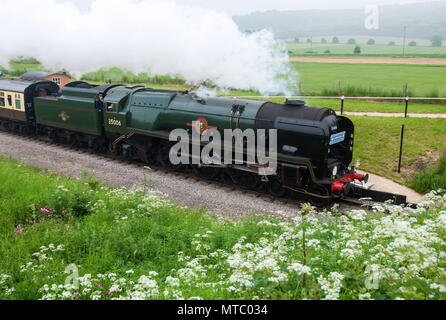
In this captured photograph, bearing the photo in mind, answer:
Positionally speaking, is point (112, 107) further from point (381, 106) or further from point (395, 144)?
point (381, 106)

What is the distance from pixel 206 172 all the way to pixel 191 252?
7.58 m

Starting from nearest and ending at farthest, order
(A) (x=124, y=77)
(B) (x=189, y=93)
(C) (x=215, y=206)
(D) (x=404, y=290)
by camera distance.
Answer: (D) (x=404, y=290) → (C) (x=215, y=206) → (B) (x=189, y=93) → (A) (x=124, y=77)

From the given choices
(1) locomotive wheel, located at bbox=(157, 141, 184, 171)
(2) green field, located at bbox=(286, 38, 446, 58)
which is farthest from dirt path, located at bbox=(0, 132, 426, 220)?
(2) green field, located at bbox=(286, 38, 446, 58)

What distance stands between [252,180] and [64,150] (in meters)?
10.3

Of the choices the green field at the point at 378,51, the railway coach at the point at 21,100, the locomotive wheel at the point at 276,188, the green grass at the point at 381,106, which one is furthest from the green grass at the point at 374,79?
the green field at the point at 378,51

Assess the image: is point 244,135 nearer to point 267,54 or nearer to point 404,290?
point 267,54

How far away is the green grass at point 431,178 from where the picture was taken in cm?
1434

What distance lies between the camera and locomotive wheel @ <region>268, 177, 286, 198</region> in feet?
43.8

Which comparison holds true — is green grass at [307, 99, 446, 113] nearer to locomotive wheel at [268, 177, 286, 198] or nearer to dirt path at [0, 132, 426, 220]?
dirt path at [0, 132, 426, 220]

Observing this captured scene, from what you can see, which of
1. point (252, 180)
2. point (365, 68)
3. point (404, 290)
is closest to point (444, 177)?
point (252, 180)

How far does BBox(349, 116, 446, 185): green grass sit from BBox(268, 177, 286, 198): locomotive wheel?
5.12 m

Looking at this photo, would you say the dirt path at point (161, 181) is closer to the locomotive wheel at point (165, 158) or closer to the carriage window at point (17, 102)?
the locomotive wheel at point (165, 158)

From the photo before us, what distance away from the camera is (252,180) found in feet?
46.2

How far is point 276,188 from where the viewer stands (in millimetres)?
13539
